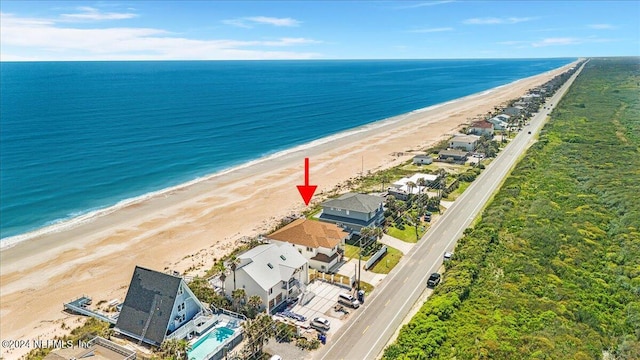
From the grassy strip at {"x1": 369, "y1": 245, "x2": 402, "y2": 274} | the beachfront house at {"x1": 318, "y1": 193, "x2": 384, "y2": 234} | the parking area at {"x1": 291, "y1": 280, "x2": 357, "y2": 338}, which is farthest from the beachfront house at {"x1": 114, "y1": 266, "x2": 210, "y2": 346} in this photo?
the beachfront house at {"x1": 318, "y1": 193, "x2": 384, "y2": 234}

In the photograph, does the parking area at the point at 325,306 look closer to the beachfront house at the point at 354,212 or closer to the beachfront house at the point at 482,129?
the beachfront house at the point at 354,212

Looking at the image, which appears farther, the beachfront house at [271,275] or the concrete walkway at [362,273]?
the concrete walkway at [362,273]

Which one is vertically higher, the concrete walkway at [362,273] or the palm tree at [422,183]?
the palm tree at [422,183]

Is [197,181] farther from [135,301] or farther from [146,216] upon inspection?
[135,301]

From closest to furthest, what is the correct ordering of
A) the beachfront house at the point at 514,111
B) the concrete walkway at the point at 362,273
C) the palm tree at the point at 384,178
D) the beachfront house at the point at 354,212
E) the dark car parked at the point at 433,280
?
1. the dark car parked at the point at 433,280
2. the concrete walkway at the point at 362,273
3. the beachfront house at the point at 354,212
4. the palm tree at the point at 384,178
5. the beachfront house at the point at 514,111

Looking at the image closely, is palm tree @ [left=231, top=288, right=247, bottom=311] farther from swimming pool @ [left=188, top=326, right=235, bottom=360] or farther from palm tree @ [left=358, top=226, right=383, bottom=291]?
palm tree @ [left=358, top=226, right=383, bottom=291]

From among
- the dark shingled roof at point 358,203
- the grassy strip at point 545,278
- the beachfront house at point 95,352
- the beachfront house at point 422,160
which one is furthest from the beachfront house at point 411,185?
the beachfront house at point 95,352

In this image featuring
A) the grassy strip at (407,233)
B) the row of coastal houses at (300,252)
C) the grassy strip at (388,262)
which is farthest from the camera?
the grassy strip at (407,233)

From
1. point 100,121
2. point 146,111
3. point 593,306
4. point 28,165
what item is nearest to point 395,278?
point 593,306
